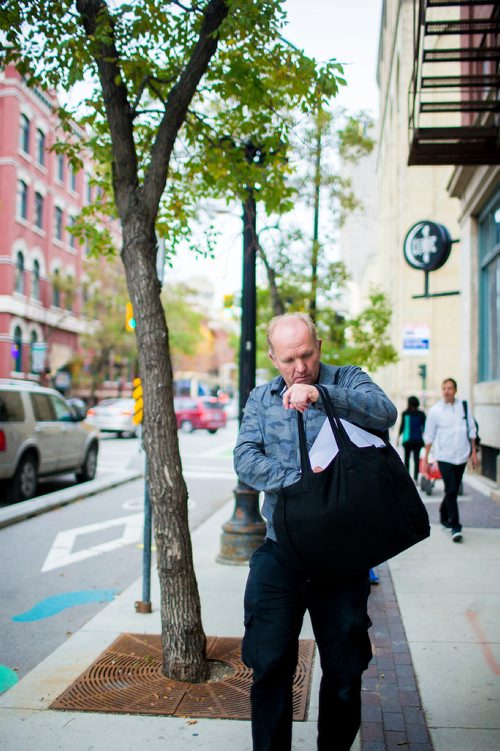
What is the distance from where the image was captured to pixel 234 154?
19.0ft

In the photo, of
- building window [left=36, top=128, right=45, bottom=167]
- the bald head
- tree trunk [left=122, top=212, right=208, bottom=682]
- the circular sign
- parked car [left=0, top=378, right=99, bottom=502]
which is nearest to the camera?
the bald head

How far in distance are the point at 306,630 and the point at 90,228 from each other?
367cm

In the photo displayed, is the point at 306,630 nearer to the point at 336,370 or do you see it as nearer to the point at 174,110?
the point at 336,370

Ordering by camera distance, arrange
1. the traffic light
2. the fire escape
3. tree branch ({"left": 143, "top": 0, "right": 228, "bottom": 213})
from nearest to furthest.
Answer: tree branch ({"left": 143, "top": 0, "right": 228, "bottom": 213}), the traffic light, the fire escape

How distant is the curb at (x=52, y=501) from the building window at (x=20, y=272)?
70.8ft

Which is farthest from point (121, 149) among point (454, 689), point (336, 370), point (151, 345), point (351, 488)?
point (454, 689)

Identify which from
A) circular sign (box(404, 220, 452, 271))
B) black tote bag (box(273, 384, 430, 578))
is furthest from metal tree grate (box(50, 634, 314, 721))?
circular sign (box(404, 220, 452, 271))

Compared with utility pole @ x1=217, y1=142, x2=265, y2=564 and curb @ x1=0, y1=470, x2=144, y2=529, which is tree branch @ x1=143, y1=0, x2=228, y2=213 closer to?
utility pole @ x1=217, y1=142, x2=265, y2=564

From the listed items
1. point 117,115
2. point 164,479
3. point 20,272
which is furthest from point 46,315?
point 164,479

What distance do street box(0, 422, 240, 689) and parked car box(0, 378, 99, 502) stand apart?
2.91 feet

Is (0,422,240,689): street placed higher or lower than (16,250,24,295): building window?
lower

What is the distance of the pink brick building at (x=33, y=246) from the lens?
109 feet

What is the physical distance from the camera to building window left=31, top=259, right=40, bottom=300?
120 feet

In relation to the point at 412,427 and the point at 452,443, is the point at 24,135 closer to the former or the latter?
the point at 412,427
